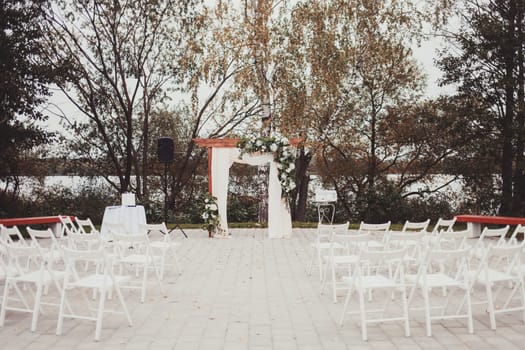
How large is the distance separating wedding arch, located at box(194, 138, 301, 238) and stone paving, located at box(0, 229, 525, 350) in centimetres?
467

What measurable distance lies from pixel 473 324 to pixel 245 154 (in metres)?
7.74

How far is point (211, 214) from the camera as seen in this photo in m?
12.3

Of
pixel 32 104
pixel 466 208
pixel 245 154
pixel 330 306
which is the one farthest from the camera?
pixel 466 208

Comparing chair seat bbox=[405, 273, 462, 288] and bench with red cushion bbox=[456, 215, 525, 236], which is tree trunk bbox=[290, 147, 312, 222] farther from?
chair seat bbox=[405, 273, 462, 288]

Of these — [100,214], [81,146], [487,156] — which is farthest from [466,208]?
[81,146]

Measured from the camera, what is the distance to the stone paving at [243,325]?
4.54 metres

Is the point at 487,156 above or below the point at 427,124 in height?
below

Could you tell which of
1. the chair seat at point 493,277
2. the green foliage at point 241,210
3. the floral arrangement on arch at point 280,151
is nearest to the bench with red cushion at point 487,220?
the floral arrangement on arch at point 280,151

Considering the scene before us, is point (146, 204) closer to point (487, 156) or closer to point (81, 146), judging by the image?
point (81, 146)

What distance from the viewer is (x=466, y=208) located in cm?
→ 1739

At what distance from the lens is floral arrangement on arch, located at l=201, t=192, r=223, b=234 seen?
40.0ft

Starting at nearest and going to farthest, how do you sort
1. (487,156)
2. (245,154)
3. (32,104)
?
(245,154), (32,104), (487,156)

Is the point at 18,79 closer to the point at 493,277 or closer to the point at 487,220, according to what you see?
the point at 487,220

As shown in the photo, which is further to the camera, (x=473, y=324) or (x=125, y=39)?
(x=125, y=39)
